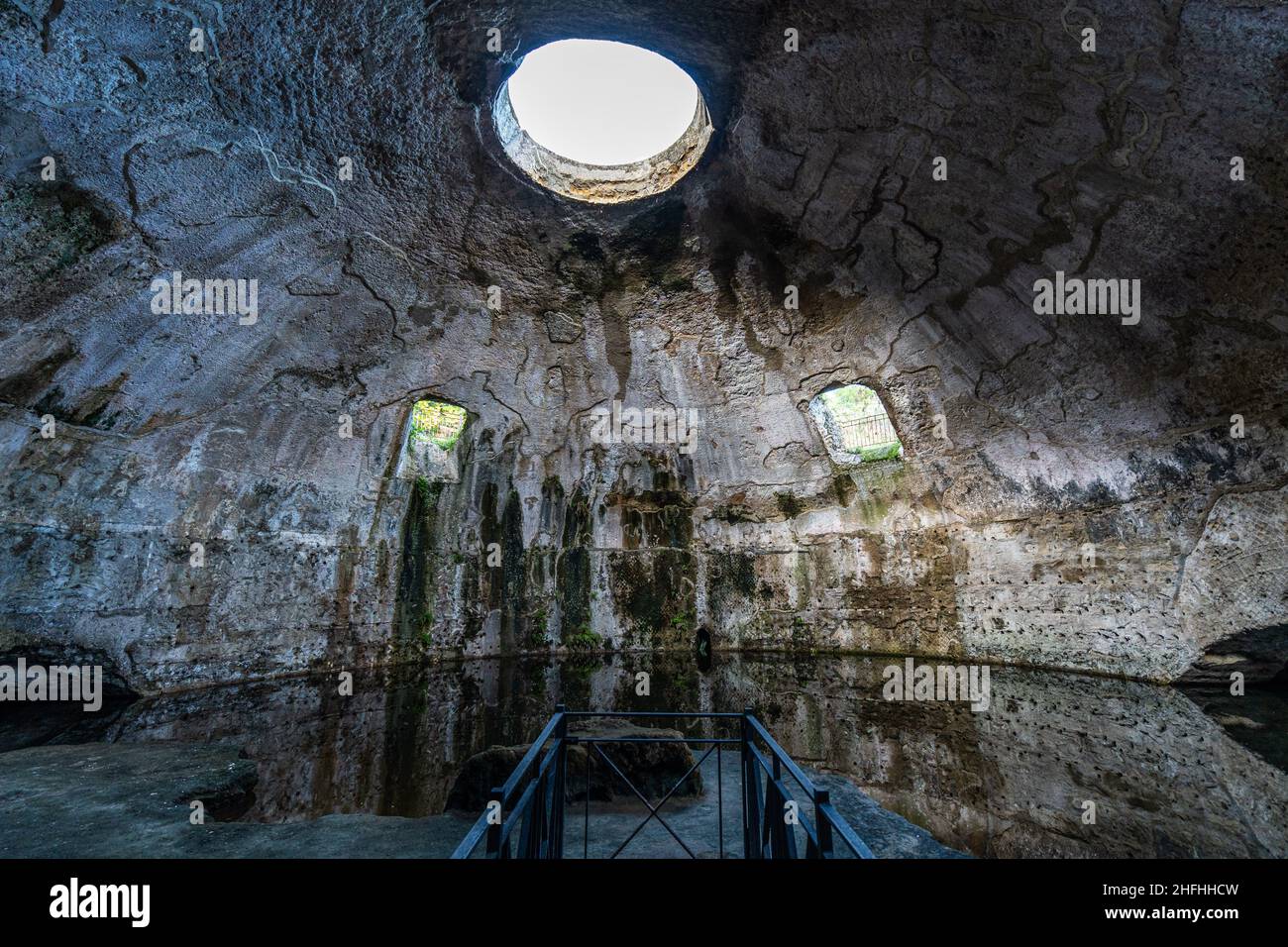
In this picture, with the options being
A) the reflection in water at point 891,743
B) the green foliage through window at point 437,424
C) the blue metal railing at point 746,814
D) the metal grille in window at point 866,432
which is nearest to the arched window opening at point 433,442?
the green foliage through window at point 437,424

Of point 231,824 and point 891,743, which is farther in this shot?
point 891,743

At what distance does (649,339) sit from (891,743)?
538 centimetres

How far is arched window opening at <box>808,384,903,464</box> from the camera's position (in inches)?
326

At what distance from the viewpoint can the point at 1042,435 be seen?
6531mm

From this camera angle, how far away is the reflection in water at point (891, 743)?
323 centimetres

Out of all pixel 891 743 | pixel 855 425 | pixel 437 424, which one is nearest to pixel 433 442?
pixel 437 424

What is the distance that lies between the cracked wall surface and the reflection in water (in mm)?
1233

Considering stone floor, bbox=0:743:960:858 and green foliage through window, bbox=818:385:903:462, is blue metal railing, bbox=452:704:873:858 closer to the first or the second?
stone floor, bbox=0:743:960:858

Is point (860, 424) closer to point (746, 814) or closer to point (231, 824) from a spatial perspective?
point (746, 814)

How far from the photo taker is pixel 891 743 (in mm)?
4832

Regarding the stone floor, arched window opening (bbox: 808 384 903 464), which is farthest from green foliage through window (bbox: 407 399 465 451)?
arched window opening (bbox: 808 384 903 464)

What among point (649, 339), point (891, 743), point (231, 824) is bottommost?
point (891, 743)

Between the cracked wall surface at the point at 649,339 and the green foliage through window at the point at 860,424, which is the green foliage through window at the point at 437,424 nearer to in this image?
the cracked wall surface at the point at 649,339
